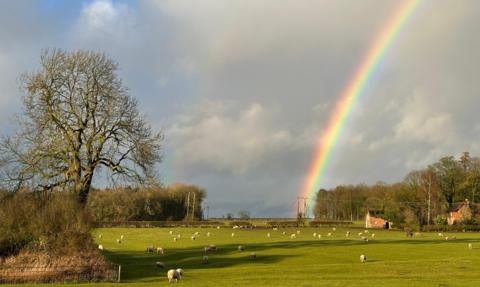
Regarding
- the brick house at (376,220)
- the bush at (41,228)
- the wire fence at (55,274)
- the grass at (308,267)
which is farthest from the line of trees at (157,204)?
the wire fence at (55,274)

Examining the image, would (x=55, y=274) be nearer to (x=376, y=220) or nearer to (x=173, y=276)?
(x=173, y=276)

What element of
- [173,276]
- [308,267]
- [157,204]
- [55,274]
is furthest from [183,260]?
[157,204]

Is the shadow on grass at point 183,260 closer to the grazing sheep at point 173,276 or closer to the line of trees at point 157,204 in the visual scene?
the grazing sheep at point 173,276

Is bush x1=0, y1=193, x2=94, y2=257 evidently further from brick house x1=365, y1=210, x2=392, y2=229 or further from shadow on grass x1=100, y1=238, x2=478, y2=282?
brick house x1=365, y1=210, x2=392, y2=229

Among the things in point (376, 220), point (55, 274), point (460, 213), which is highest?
point (460, 213)

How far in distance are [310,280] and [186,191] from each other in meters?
154

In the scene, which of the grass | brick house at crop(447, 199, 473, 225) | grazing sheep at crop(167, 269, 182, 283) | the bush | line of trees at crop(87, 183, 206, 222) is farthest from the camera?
line of trees at crop(87, 183, 206, 222)

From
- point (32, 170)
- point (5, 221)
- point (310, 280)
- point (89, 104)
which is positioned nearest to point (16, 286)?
point (5, 221)

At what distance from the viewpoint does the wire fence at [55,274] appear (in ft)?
114

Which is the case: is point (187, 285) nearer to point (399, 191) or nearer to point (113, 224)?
point (113, 224)

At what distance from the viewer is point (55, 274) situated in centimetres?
3512

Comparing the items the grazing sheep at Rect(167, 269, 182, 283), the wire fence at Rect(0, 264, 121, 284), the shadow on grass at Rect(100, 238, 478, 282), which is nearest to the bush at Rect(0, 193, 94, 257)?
the wire fence at Rect(0, 264, 121, 284)

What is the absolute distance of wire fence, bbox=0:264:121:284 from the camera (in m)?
34.6

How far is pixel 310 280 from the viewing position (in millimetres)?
31188
